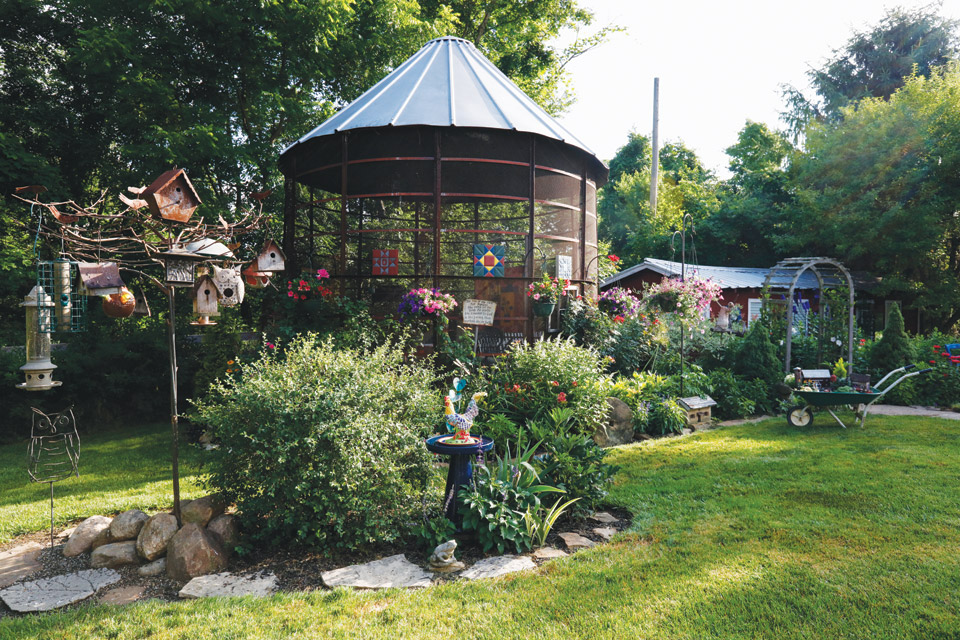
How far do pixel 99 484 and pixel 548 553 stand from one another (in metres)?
5.17

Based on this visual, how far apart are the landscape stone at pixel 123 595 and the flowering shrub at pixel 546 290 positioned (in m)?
6.06

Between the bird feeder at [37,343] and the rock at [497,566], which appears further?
the bird feeder at [37,343]

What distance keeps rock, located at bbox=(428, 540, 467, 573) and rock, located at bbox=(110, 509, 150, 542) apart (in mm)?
2331

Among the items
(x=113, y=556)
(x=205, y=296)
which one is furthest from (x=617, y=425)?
(x=113, y=556)

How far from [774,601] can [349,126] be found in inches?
309

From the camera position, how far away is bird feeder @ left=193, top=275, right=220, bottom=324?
15.4 ft

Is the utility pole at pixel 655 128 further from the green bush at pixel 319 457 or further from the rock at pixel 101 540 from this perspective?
the rock at pixel 101 540

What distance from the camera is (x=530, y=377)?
704 cm

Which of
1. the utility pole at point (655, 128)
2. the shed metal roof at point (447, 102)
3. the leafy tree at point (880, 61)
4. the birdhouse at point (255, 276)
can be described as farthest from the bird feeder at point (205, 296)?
the leafy tree at point (880, 61)

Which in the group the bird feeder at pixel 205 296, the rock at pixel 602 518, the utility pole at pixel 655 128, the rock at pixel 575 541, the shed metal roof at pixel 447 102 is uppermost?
the utility pole at pixel 655 128

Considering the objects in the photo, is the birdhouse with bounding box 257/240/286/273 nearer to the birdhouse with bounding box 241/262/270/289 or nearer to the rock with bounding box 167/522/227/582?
the birdhouse with bounding box 241/262/270/289

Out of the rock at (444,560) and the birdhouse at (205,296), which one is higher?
the birdhouse at (205,296)

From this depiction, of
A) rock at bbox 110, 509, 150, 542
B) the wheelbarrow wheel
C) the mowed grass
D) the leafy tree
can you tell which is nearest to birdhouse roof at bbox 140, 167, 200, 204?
rock at bbox 110, 509, 150, 542

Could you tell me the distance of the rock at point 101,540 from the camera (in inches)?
169
